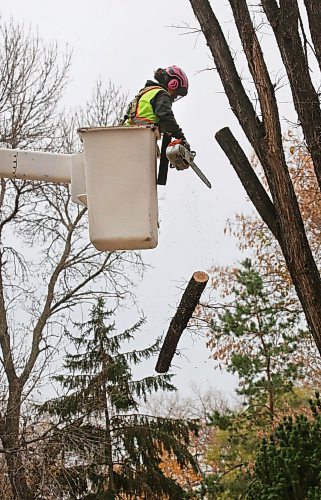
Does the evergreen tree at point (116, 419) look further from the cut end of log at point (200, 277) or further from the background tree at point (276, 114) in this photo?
the background tree at point (276, 114)

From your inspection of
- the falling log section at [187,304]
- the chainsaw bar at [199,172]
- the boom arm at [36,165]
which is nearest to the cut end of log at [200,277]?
the falling log section at [187,304]

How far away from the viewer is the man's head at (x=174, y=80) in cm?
293

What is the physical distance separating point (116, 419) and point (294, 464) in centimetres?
653

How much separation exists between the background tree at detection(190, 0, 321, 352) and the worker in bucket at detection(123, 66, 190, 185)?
2.60 meters

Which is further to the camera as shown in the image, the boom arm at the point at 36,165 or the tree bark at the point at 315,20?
the tree bark at the point at 315,20

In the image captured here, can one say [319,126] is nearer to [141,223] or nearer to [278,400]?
[141,223]

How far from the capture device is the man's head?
293 cm

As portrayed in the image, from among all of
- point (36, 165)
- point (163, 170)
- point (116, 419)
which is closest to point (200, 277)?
point (163, 170)

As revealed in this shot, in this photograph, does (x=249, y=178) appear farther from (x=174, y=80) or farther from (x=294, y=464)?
(x=174, y=80)

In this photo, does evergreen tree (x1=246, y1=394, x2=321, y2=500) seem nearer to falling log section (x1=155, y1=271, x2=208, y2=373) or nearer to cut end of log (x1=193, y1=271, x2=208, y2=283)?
falling log section (x1=155, y1=271, x2=208, y2=373)

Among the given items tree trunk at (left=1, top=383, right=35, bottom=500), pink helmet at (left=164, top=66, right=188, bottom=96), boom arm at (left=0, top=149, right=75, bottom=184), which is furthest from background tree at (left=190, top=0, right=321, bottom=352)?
tree trunk at (left=1, top=383, right=35, bottom=500)

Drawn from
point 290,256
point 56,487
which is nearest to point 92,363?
point 56,487

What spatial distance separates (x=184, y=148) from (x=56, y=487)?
7.84 meters

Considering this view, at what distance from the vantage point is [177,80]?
294 centimetres
